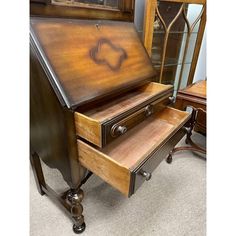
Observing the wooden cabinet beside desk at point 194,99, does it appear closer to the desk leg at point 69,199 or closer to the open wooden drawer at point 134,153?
the open wooden drawer at point 134,153

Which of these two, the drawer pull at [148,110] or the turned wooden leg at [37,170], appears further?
the turned wooden leg at [37,170]

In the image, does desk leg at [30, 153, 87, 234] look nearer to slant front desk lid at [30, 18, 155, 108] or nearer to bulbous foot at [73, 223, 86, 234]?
bulbous foot at [73, 223, 86, 234]

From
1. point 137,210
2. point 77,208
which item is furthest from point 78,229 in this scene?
point 137,210

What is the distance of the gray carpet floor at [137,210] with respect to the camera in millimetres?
1093

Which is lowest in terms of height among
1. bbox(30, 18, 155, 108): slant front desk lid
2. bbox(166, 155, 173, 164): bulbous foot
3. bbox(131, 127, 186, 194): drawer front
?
bbox(166, 155, 173, 164): bulbous foot

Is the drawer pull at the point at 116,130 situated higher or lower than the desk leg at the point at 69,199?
higher

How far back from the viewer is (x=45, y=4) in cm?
82

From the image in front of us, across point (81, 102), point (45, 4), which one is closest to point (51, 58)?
point (81, 102)

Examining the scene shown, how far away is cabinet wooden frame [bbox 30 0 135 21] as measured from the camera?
80cm

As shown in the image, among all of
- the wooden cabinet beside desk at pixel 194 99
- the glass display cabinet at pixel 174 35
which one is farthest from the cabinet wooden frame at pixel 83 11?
the wooden cabinet beside desk at pixel 194 99

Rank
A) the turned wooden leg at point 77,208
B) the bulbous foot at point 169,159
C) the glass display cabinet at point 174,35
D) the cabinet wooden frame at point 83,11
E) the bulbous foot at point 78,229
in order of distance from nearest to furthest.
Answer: the cabinet wooden frame at point 83,11 < the turned wooden leg at point 77,208 < the bulbous foot at point 78,229 < the glass display cabinet at point 174,35 < the bulbous foot at point 169,159

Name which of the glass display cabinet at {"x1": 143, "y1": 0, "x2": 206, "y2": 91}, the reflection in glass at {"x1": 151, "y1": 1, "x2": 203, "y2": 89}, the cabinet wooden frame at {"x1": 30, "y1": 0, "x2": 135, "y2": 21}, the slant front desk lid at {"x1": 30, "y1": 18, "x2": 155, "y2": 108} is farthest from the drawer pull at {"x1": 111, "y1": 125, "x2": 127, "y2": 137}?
the reflection in glass at {"x1": 151, "y1": 1, "x2": 203, "y2": 89}
